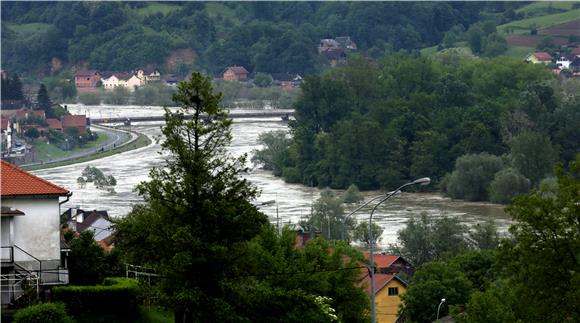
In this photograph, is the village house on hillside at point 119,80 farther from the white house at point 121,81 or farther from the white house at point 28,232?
the white house at point 28,232

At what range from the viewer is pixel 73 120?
101 m

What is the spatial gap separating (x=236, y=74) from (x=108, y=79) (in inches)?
446

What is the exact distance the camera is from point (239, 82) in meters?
134

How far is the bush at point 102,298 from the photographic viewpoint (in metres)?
15.2

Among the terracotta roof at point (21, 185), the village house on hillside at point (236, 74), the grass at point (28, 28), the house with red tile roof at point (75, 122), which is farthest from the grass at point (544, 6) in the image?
the terracotta roof at point (21, 185)

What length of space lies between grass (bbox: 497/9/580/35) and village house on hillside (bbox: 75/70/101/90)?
36797 millimetres

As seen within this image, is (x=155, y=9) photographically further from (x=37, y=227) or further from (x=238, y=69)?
(x=37, y=227)

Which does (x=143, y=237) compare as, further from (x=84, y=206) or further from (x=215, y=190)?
(x=84, y=206)

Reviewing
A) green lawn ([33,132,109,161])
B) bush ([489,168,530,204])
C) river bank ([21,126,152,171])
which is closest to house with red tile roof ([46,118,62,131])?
green lawn ([33,132,109,161])

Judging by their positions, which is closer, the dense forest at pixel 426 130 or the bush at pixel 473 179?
the bush at pixel 473 179

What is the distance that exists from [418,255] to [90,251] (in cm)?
2630

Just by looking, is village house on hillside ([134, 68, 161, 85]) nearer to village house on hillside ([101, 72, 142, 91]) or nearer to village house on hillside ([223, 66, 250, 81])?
village house on hillside ([101, 72, 142, 91])

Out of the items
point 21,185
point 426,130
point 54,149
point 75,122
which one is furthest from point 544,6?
point 21,185

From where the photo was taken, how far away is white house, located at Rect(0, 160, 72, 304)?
14.8 meters
